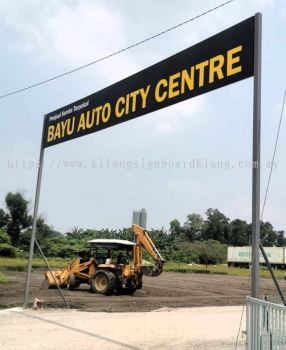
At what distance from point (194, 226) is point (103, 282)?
120 m

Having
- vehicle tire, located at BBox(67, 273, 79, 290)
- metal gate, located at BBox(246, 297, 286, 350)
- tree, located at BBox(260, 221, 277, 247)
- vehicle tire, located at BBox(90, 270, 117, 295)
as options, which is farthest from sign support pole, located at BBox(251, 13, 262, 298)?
tree, located at BBox(260, 221, 277, 247)

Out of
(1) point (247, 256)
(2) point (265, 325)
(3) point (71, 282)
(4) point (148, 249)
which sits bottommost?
(3) point (71, 282)

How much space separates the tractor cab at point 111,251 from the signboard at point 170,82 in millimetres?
6677

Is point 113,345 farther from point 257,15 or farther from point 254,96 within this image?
point 257,15

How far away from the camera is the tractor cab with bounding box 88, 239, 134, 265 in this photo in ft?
62.6

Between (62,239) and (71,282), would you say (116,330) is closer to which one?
(71,282)

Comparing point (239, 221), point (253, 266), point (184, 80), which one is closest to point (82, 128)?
point (184, 80)

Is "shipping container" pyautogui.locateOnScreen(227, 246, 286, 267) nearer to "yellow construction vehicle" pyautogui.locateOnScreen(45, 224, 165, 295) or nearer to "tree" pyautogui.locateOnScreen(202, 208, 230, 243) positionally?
"yellow construction vehicle" pyautogui.locateOnScreen(45, 224, 165, 295)

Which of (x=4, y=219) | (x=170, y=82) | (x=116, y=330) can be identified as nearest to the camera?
(x=170, y=82)

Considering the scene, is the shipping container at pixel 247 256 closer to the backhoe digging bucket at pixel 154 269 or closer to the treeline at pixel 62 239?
the treeline at pixel 62 239

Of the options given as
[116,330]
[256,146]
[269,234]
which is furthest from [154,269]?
[269,234]

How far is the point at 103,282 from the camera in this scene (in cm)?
1872

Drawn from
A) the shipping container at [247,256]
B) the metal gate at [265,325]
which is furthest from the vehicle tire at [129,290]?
the shipping container at [247,256]

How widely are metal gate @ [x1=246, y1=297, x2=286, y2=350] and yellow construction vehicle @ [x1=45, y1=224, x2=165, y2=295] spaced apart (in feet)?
38.6
